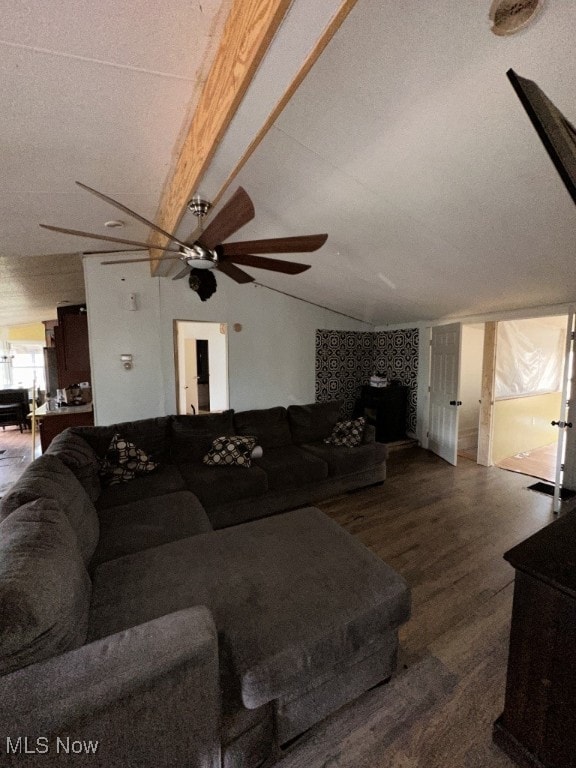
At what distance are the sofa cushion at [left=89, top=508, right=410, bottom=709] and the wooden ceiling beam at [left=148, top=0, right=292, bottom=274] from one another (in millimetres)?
1910

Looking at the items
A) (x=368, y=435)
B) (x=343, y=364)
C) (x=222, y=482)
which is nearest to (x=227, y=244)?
(x=222, y=482)

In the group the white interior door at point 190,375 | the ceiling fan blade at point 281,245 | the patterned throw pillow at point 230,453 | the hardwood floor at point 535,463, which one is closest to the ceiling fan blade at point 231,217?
the ceiling fan blade at point 281,245

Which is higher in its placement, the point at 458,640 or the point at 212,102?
the point at 212,102

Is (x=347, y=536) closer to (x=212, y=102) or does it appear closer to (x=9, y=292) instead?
(x=212, y=102)

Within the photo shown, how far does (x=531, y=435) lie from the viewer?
506 centimetres

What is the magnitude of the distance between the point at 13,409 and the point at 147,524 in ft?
22.3

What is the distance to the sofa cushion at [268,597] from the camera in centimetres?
113

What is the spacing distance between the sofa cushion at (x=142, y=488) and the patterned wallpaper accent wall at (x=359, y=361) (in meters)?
3.06

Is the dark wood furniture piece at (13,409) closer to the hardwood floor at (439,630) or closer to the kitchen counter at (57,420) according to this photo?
the kitchen counter at (57,420)

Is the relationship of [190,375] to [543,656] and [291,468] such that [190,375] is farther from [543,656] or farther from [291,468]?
[543,656]

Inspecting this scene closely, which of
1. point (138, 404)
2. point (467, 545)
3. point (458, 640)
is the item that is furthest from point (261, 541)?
point (138, 404)

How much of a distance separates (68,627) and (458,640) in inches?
73.9

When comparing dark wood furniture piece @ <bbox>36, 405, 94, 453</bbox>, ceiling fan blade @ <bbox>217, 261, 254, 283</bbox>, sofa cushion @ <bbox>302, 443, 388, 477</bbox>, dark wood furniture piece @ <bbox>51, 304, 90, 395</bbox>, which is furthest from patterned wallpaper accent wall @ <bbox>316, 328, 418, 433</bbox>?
dark wood furniture piece @ <bbox>51, 304, 90, 395</bbox>

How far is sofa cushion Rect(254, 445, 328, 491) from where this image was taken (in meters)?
3.00
